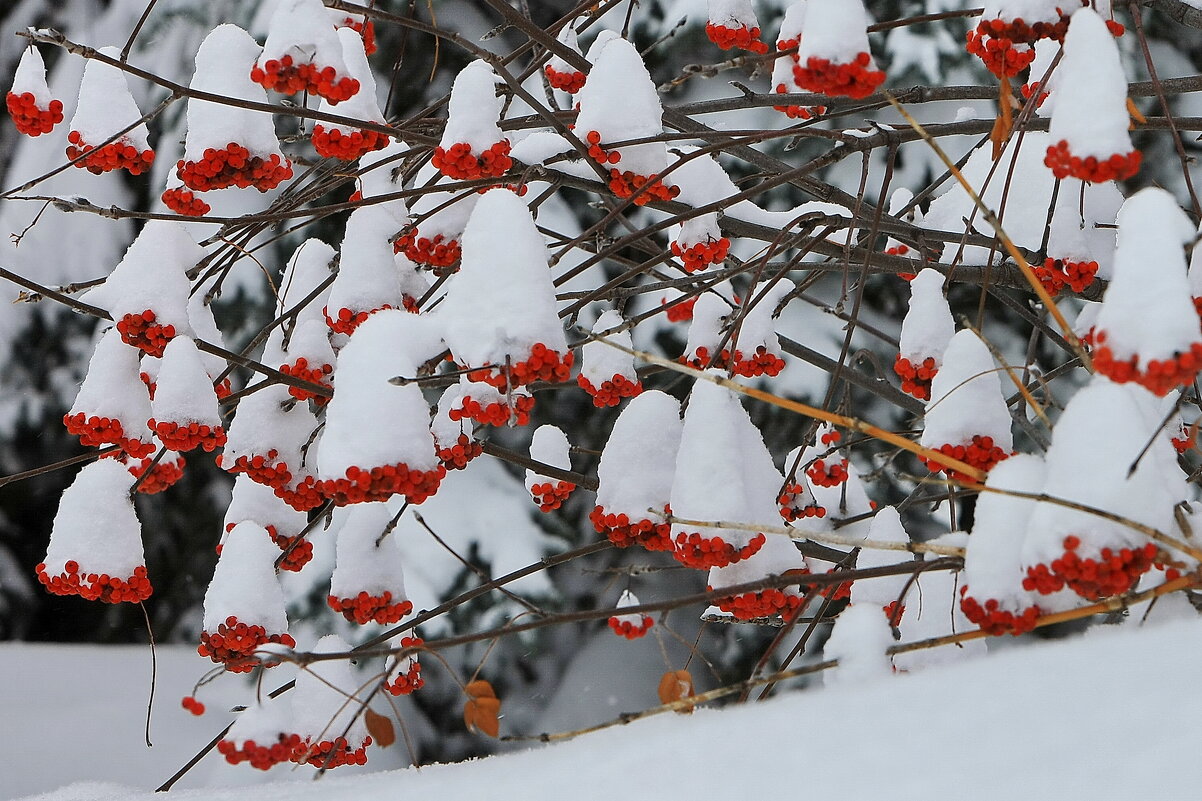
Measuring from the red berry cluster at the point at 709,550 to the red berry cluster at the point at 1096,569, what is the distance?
37cm

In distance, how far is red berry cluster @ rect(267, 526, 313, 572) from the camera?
1398 mm

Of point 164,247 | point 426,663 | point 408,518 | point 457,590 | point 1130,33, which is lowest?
point 426,663

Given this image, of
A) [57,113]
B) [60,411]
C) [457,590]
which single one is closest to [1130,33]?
[457,590]

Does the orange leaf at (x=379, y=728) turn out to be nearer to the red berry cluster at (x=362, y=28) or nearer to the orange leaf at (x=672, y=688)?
the orange leaf at (x=672, y=688)

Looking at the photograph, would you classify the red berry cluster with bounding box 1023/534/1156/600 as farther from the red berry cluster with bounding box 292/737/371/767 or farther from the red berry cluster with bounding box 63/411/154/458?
the red berry cluster with bounding box 63/411/154/458

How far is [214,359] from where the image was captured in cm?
138

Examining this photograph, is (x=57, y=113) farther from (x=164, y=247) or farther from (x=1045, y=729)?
(x=1045, y=729)

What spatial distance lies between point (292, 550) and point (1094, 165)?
43.3 inches

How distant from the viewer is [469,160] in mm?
1099

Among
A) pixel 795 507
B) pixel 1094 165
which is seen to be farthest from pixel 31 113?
pixel 1094 165

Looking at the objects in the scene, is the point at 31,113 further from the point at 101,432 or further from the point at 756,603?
the point at 756,603

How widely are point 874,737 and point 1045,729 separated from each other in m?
0.09

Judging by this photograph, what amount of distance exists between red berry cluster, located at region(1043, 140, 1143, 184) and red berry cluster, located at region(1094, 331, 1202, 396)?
146 mm

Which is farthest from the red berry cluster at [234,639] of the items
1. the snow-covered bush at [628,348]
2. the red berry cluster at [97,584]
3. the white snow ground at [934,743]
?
the white snow ground at [934,743]
